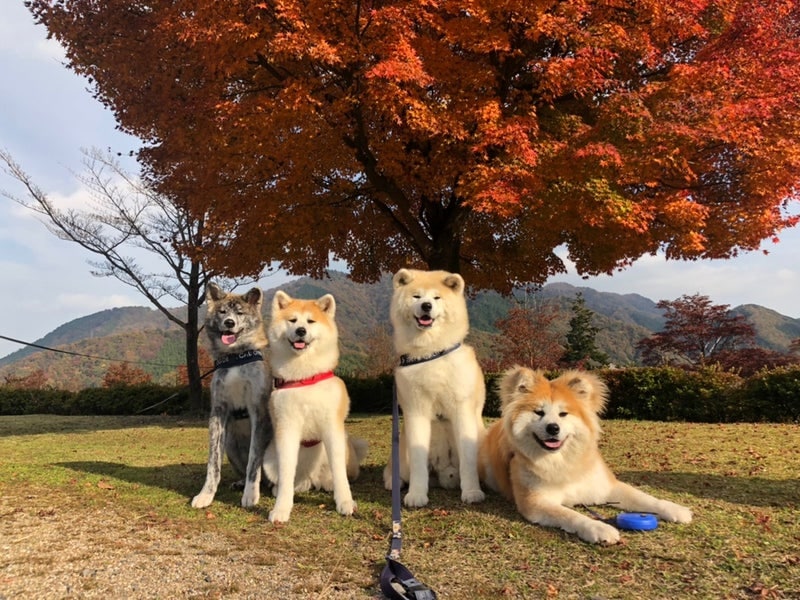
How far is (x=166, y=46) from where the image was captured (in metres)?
10.2

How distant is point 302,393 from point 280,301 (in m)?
0.80

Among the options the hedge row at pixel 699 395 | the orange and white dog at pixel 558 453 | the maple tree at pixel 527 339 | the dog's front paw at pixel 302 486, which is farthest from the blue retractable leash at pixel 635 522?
the maple tree at pixel 527 339

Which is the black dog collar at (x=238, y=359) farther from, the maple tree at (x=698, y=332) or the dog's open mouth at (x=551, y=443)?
the maple tree at (x=698, y=332)

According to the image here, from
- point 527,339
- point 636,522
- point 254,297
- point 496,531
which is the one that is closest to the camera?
point 636,522

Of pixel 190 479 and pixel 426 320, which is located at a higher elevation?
pixel 426 320

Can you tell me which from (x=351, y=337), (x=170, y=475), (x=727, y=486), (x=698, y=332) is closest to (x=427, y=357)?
(x=727, y=486)

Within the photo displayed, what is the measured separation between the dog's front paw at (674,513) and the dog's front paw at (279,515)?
2.85m

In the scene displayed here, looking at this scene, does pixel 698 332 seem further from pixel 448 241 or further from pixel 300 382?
pixel 300 382

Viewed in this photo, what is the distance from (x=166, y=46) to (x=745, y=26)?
11798 millimetres

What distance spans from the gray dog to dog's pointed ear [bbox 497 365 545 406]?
2047mm

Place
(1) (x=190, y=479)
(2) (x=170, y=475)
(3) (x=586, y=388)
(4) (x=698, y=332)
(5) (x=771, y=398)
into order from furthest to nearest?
(4) (x=698, y=332) < (5) (x=771, y=398) < (2) (x=170, y=475) < (1) (x=190, y=479) < (3) (x=586, y=388)

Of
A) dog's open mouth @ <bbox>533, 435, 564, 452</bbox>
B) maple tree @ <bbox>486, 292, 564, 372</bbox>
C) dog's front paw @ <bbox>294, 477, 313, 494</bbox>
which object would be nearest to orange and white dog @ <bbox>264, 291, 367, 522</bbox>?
dog's front paw @ <bbox>294, 477, 313, 494</bbox>

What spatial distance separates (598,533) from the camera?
338 centimetres

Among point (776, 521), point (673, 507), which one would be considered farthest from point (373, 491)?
point (776, 521)
